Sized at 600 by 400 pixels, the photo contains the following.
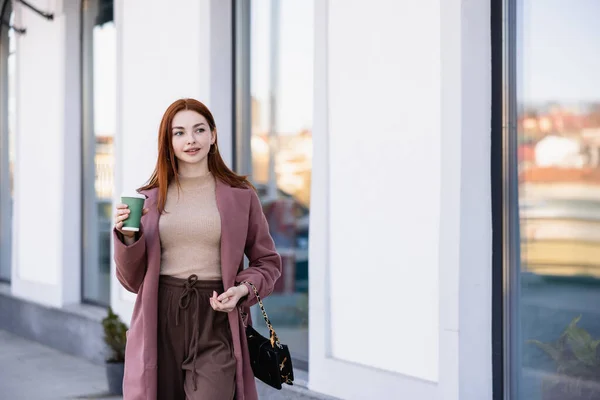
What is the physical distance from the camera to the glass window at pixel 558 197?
3.45 meters

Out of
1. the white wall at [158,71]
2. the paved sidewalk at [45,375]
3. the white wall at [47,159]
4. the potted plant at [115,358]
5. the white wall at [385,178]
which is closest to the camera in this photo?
the white wall at [385,178]

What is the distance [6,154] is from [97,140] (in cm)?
322

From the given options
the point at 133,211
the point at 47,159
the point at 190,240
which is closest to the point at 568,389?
the point at 190,240

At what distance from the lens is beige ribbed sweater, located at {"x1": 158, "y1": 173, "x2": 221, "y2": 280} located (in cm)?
306

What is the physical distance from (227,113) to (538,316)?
2.83 m

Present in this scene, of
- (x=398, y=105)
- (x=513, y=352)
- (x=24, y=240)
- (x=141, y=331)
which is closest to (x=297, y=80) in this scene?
(x=398, y=105)

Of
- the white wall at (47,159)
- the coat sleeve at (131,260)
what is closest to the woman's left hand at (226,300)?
the coat sleeve at (131,260)

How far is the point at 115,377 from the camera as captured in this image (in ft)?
20.0

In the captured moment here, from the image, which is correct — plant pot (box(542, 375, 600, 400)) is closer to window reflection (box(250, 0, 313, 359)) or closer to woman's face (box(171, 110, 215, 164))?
woman's face (box(171, 110, 215, 164))

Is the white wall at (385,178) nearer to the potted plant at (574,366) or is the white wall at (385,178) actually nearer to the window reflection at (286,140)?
the potted plant at (574,366)

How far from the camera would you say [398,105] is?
13.6ft

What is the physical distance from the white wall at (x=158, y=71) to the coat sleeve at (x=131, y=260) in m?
2.84

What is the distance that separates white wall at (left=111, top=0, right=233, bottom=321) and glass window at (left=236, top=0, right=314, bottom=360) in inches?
7.9

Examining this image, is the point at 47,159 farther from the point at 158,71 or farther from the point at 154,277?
the point at 154,277
